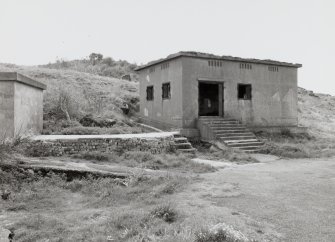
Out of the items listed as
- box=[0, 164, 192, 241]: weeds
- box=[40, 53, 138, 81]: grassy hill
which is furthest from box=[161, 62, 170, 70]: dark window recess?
box=[40, 53, 138, 81]: grassy hill

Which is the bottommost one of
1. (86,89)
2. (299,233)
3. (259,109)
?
(299,233)

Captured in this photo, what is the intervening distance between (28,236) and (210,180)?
4.72m

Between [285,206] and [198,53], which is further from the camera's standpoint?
[198,53]

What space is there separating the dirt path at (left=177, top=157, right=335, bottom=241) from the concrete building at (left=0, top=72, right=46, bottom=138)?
6.13 m

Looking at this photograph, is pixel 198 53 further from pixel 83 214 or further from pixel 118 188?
pixel 83 214

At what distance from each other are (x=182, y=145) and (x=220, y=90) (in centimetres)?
410

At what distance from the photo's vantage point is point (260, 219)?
5.19 meters

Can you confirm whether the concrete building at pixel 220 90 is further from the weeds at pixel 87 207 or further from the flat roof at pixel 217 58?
the weeds at pixel 87 207

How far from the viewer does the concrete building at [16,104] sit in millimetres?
9977

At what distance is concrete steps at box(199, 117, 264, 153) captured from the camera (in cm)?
1309

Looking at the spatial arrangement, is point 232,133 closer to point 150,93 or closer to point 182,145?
point 182,145

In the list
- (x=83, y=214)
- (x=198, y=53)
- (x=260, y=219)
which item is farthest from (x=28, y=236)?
(x=198, y=53)

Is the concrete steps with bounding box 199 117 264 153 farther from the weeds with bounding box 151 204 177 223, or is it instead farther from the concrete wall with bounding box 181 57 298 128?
the weeds with bounding box 151 204 177 223

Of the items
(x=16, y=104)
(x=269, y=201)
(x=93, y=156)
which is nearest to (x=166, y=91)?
(x=93, y=156)
